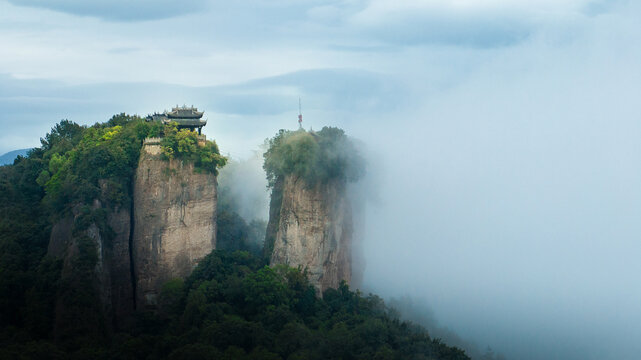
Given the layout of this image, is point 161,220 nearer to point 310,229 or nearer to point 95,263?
Answer: point 95,263

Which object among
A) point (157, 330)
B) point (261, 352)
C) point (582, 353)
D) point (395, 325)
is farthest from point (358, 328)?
point (582, 353)

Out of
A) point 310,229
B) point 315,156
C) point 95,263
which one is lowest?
point 95,263

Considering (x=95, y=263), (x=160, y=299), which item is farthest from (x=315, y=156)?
(x=95, y=263)

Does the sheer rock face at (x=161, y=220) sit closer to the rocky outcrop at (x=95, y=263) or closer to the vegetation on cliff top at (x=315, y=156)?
the rocky outcrop at (x=95, y=263)

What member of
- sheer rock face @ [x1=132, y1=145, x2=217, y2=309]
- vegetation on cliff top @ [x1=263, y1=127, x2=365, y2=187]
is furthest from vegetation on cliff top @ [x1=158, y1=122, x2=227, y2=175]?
vegetation on cliff top @ [x1=263, y1=127, x2=365, y2=187]

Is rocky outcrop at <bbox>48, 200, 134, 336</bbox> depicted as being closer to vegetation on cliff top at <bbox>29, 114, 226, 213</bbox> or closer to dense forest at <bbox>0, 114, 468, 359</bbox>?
dense forest at <bbox>0, 114, 468, 359</bbox>

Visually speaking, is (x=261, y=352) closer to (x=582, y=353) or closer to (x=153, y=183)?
(x=153, y=183)
